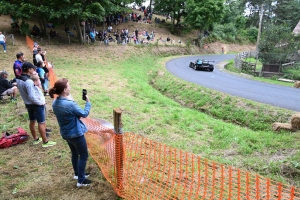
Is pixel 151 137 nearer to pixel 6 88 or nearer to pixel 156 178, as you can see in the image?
pixel 156 178

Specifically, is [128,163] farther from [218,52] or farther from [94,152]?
[218,52]

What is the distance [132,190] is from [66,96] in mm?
1863

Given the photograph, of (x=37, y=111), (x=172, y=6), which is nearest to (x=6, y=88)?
(x=37, y=111)

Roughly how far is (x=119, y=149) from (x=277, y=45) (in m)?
25.0

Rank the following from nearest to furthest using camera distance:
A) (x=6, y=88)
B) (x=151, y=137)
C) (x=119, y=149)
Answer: (x=119, y=149) < (x=151, y=137) < (x=6, y=88)

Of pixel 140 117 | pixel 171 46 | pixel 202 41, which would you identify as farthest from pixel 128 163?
pixel 202 41

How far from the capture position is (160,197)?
3.58m

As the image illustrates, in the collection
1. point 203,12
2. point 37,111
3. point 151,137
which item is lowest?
point 151,137

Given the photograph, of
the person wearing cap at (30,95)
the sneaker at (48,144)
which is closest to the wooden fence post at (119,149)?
the person wearing cap at (30,95)

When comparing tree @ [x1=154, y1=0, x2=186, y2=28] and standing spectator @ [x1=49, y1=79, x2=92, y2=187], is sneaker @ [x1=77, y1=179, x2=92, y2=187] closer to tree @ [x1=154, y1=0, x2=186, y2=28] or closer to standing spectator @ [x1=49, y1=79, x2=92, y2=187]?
standing spectator @ [x1=49, y1=79, x2=92, y2=187]

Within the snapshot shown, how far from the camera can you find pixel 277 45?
76.3ft

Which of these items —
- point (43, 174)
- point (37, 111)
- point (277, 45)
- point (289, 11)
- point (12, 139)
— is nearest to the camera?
point (43, 174)

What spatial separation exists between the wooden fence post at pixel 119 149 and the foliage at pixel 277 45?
22272mm

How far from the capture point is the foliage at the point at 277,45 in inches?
845
